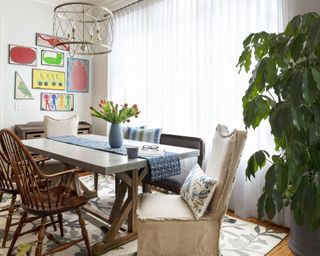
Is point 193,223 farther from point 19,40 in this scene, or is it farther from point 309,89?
point 19,40

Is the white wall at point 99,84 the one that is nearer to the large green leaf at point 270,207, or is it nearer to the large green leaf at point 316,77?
the large green leaf at point 270,207

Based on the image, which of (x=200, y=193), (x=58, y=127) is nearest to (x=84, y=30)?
(x=58, y=127)

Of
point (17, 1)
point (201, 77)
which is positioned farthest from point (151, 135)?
point (17, 1)

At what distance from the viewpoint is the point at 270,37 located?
1737mm

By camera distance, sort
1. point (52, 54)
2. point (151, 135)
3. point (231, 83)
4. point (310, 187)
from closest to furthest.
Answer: point (310, 187) < point (231, 83) < point (151, 135) < point (52, 54)

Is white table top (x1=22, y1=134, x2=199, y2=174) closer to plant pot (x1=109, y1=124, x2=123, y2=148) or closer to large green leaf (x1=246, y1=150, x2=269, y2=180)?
plant pot (x1=109, y1=124, x2=123, y2=148)

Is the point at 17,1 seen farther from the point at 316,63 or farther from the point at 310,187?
the point at 310,187

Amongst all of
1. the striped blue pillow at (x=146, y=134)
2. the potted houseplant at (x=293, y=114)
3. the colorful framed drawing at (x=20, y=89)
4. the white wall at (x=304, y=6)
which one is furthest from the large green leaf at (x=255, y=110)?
the colorful framed drawing at (x=20, y=89)

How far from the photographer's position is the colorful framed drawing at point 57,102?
4.47 m

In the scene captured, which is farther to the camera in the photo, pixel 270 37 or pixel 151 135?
pixel 151 135

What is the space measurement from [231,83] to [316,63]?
1.34 metres

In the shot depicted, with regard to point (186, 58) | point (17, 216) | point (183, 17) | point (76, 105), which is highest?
point (183, 17)

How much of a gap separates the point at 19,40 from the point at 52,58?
1.72 feet

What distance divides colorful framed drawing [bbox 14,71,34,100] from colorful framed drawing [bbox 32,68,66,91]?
13 cm
